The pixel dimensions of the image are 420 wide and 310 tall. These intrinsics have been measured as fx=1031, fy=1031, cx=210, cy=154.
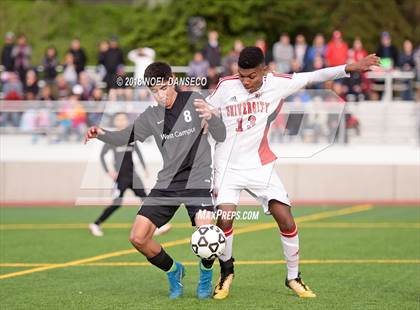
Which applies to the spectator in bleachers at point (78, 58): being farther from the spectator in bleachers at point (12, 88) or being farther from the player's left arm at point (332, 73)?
the player's left arm at point (332, 73)

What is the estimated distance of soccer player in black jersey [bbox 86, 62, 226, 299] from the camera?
9.61 metres

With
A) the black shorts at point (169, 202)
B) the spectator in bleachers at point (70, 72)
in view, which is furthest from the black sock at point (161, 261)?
the spectator in bleachers at point (70, 72)

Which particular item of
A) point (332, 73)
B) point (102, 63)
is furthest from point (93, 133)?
point (102, 63)

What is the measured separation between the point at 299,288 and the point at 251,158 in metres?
1.33

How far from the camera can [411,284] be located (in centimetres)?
1060

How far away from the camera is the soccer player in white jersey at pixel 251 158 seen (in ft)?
32.3

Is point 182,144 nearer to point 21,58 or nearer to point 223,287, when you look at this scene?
point 223,287

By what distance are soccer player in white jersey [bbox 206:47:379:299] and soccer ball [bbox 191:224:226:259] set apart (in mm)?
413

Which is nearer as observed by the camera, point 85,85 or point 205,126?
point 205,126

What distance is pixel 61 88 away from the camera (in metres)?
21.5

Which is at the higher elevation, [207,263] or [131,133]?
[131,133]

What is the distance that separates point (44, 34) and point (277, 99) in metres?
28.7

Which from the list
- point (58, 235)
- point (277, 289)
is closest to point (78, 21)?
point (58, 235)

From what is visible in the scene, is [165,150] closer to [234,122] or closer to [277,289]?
[234,122]
